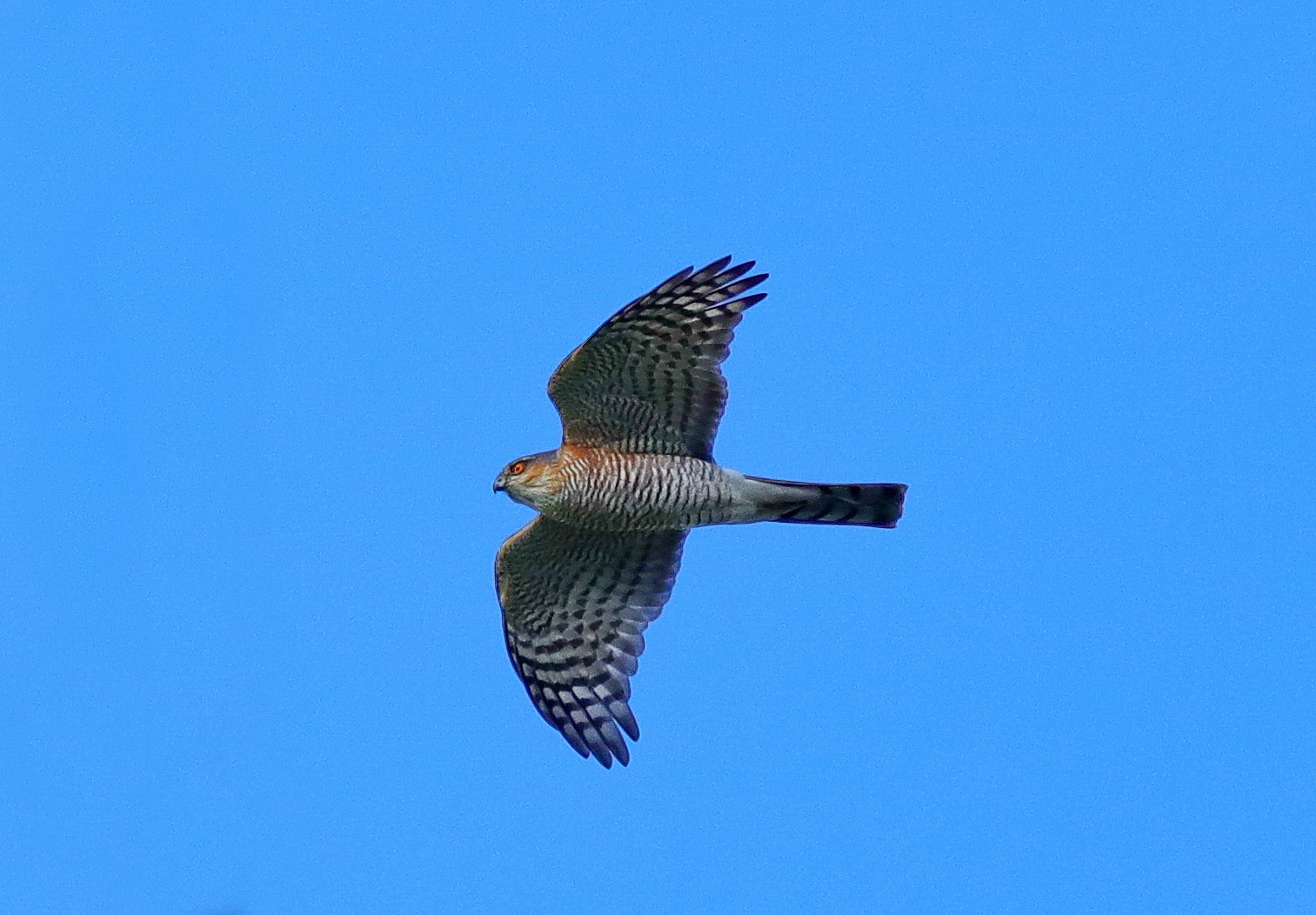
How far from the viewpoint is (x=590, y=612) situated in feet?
44.3

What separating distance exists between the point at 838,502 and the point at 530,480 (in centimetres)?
Answer: 202

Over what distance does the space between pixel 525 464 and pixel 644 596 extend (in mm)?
1425

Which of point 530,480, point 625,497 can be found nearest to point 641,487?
point 625,497

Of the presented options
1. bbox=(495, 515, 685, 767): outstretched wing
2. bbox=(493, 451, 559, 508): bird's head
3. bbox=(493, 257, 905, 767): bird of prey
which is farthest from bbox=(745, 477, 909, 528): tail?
bbox=(493, 451, 559, 508): bird's head

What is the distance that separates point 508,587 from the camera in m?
13.6

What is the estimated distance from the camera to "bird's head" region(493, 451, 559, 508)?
41.2 feet

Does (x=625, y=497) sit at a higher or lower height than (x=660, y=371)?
lower

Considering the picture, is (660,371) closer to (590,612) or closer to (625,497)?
(625,497)

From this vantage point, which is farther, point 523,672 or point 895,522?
point 523,672

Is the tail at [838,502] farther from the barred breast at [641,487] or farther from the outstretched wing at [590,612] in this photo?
the outstretched wing at [590,612]

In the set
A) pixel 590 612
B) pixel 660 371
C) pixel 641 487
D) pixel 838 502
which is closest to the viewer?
pixel 660 371

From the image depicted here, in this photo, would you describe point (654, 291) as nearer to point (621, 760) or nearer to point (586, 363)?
point (586, 363)

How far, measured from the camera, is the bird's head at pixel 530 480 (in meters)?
12.6

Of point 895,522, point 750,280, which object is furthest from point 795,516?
point 750,280
